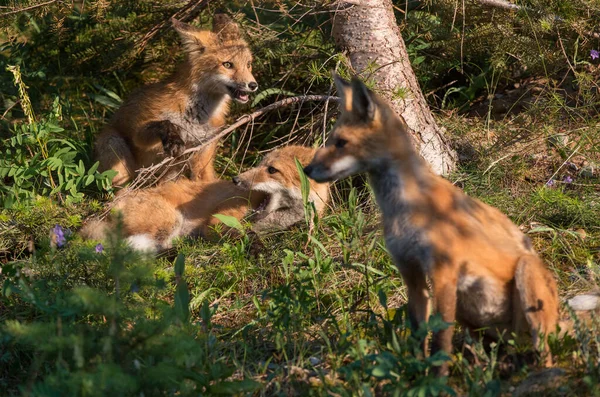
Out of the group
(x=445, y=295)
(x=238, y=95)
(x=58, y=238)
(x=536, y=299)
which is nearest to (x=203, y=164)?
(x=238, y=95)

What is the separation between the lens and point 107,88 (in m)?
9.33

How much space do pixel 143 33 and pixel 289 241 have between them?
137 inches

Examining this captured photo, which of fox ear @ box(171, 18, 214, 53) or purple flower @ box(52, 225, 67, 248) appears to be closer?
purple flower @ box(52, 225, 67, 248)

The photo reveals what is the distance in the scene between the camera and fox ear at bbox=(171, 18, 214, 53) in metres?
8.12

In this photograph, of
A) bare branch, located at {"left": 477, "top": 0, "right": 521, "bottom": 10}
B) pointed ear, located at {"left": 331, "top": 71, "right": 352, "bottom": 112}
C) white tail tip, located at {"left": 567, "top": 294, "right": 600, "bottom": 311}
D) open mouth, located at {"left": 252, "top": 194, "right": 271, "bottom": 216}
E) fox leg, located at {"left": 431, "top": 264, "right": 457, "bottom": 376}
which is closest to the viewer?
fox leg, located at {"left": 431, "top": 264, "right": 457, "bottom": 376}

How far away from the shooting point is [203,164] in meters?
8.05

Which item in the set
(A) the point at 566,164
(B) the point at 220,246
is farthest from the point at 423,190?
(A) the point at 566,164

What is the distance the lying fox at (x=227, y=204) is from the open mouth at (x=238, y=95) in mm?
1123

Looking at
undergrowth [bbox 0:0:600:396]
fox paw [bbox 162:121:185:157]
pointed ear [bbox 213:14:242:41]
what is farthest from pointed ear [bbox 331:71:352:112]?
pointed ear [bbox 213:14:242:41]

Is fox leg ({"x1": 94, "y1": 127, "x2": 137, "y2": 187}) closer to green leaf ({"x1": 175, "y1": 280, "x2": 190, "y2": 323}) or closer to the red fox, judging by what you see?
the red fox

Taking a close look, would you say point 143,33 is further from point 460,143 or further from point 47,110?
point 460,143

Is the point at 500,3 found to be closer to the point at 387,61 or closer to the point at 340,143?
the point at 387,61

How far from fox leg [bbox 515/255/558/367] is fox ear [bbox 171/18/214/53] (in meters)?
5.30

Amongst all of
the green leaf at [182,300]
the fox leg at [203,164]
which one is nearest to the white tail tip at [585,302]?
the green leaf at [182,300]
